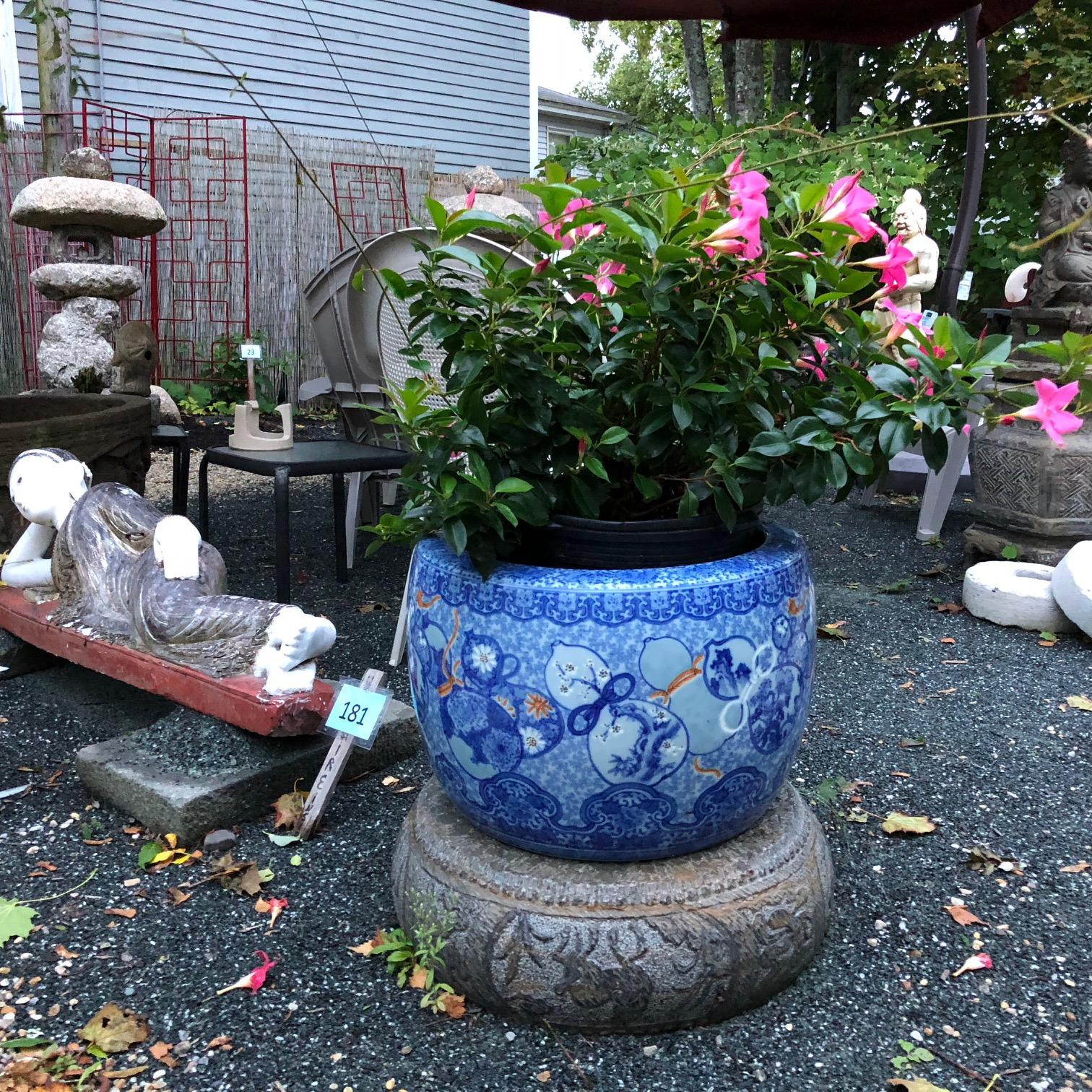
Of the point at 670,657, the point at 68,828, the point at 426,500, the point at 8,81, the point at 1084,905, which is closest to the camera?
the point at 670,657

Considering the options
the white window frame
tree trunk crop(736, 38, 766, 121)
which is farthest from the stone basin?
tree trunk crop(736, 38, 766, 121)

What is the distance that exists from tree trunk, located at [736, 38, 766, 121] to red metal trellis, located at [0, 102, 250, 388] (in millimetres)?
3886

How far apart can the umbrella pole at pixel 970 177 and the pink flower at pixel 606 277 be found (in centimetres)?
254

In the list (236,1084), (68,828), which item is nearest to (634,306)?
(236,1084)

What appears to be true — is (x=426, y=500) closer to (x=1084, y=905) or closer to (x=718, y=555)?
(x=718, y=555)

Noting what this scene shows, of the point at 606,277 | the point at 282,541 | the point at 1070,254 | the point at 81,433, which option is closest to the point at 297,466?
the point at 282,541

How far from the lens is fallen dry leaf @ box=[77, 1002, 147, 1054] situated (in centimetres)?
152

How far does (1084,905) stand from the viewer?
1916 millimetres

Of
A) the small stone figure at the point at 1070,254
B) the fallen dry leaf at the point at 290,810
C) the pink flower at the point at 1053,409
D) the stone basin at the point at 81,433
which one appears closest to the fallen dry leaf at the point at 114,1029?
the fallen dry leaf at the point at 290,810

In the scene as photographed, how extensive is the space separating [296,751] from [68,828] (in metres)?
0.51

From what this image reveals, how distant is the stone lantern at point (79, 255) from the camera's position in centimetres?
589

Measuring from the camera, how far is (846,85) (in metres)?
7.86

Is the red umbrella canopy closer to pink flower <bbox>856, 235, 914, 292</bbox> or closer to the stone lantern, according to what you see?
pink flower <bbox>856, 235, 914, 292</bbox>

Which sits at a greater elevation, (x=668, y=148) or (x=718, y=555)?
(x=668, y=148)
